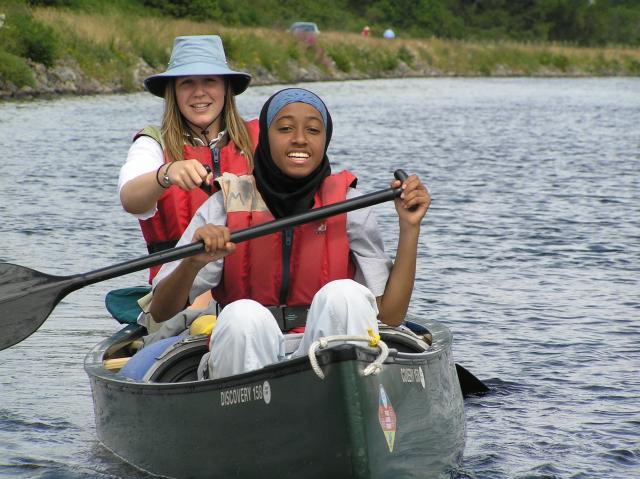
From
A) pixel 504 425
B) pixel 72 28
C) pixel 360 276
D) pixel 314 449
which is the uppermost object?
pixel 72 28

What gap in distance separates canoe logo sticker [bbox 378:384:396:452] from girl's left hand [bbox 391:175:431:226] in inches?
25.3

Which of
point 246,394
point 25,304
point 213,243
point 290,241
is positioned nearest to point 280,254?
point 290,241

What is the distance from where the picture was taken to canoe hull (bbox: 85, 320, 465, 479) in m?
3.83

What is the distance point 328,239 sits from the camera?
4.48m

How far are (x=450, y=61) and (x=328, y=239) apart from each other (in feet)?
152

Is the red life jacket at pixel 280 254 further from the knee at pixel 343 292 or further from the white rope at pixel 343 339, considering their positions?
the white rope at pixel 343 339

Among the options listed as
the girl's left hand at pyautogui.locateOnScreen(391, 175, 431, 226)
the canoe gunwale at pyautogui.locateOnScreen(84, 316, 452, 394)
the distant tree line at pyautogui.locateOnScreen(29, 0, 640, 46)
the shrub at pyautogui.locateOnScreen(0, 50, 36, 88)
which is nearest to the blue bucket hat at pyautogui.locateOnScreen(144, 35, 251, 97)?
the canoe gunwale at pyautogui.locateOnScreen(84, 316, 452, 394)

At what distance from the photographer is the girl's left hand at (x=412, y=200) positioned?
424 centimetres

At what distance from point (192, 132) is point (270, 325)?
1477mm

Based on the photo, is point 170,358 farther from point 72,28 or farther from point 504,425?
point 72,28

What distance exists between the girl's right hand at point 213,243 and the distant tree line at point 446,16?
36.7 meters

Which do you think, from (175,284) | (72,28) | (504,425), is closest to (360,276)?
(175,284)

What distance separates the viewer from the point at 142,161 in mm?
5027

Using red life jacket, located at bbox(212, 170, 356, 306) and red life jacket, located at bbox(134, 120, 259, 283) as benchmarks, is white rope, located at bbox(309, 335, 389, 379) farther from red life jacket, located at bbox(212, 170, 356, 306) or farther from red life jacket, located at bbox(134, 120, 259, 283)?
red life jacket, located at bbox(134, 120, 259, 283)
